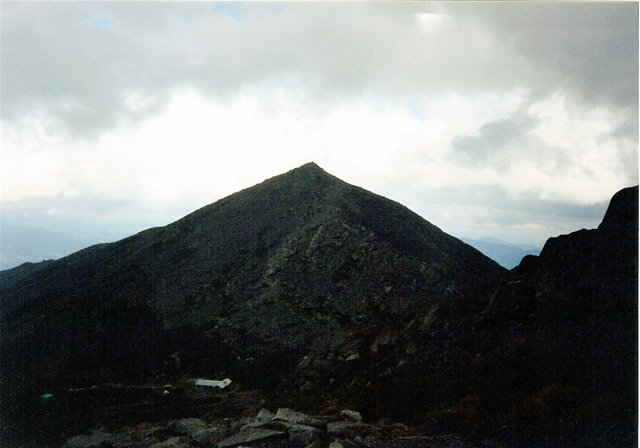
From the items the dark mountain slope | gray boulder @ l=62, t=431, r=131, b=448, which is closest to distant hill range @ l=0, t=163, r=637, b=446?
the dark mountain slope

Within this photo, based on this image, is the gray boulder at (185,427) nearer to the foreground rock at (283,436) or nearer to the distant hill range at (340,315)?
the foreground rock at (283,436)

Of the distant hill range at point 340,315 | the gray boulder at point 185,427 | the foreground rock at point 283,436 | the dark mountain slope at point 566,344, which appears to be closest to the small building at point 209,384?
the distant hill range at point 340,315

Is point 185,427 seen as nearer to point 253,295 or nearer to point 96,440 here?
point 96,440

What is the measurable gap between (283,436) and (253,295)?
11.5m

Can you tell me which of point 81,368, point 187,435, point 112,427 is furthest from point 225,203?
point 187,435

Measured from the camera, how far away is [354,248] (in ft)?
66.1

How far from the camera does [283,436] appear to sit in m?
7.49

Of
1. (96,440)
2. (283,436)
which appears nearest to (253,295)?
(96,440)

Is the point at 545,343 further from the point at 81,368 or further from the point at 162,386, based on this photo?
the point at 81,368

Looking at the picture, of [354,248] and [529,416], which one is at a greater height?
[354,248]

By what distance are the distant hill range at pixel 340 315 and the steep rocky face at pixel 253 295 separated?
9 centimetres

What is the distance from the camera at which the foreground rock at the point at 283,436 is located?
7.21 m

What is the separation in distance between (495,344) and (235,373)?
9.26 metres

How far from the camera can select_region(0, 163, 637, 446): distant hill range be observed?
9086mm
